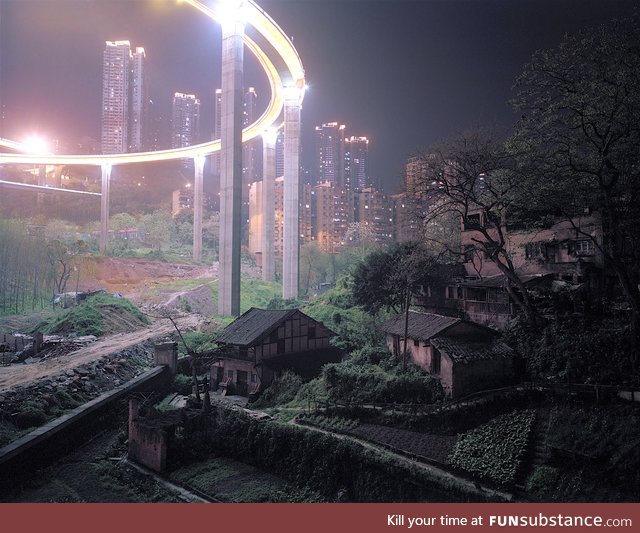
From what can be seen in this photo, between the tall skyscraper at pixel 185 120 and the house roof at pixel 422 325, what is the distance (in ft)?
348

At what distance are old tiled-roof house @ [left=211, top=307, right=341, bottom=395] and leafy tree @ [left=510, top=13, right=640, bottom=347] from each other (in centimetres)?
1249

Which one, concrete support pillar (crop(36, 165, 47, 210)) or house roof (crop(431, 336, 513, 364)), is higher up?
concrete support pillar (crop(36, 165, 47, 210))

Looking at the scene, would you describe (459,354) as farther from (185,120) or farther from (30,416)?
(185,120)

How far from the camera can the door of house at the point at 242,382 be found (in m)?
20.2

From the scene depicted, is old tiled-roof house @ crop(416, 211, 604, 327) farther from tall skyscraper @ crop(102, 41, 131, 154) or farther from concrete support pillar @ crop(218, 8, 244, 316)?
tall skyscraper @ crop(102, 41, 131, 154)

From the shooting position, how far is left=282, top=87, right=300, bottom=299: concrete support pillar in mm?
43125

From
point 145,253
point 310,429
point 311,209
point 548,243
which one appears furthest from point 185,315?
point 311,209

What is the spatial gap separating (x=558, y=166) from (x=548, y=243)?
8.31 metres

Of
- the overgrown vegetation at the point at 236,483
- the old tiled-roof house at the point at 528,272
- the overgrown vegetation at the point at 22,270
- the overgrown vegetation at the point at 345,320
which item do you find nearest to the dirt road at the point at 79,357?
the overgrown vegetation at the point at 236,483

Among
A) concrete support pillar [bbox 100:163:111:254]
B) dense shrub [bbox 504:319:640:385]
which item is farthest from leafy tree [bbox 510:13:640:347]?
concrete support pillar [bbox 100:163:111:254]

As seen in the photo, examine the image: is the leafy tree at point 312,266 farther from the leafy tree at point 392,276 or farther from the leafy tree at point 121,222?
the leafy tree at point 121,222

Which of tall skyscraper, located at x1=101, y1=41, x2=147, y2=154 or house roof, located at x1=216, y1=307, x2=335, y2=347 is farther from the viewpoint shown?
tall skyscraper, located at x1=101, y1=41, x2=147, y2=154

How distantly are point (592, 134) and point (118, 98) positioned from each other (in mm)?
99994
